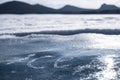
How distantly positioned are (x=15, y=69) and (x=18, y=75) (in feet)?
3.35

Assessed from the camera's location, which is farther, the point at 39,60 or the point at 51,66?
the point at 39,60

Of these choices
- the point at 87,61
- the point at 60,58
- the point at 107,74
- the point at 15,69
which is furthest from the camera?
the point at 60,58

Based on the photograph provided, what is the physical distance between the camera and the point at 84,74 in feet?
31.4

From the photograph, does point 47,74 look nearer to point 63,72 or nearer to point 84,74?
point 63,72

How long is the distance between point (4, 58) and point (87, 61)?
4335mm

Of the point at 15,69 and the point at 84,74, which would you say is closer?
the point at 84,74

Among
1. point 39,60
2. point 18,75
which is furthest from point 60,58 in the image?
point 18,75

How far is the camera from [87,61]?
11.9 metres

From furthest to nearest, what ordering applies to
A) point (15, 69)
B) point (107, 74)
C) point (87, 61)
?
1. point (87, 61)
2. point (15, 69)
3. point (107, 74)

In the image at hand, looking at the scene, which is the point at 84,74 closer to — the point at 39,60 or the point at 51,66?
the point at 51,66

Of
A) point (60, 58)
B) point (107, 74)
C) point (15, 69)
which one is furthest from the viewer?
point (60, 58)

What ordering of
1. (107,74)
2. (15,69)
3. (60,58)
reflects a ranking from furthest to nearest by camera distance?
(60,58) < (15,69) < (107,74)

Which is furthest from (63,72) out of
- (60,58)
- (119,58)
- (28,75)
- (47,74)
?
(119,58)

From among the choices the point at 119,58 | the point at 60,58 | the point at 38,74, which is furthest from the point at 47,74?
the point at 119,58
